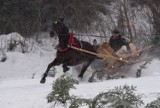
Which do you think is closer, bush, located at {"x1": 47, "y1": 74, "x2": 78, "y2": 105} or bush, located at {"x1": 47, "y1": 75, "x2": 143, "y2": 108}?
bush, located at {"x1": 47, "y1": 75, "x2": 143, "y2": 108}

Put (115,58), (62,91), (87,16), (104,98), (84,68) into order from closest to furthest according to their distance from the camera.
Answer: (104,98)
(62,91)
(115,58)
(84,68)
(87,16)

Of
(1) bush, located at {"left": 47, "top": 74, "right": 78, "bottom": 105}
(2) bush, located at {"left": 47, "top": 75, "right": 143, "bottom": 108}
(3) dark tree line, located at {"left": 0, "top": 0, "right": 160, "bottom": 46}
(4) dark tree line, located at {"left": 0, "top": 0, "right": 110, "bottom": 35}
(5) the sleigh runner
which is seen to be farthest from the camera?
(4) dark tree line, located at {"left": 0, "top": 0, "right": 110, "bottom": 35}

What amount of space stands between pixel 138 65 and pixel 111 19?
8.04 meters

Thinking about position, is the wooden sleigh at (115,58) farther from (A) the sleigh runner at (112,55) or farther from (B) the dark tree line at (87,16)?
(B) the dark tree line at (87,16)

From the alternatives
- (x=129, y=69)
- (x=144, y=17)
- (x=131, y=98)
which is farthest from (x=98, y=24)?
(x=131, y=98)

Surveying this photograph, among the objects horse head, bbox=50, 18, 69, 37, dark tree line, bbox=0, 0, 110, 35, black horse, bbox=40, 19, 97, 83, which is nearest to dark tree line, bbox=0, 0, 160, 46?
dark tree line, bbox=0, 0, 110, 35

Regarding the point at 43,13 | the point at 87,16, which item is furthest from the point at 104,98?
→ the point at 43,13

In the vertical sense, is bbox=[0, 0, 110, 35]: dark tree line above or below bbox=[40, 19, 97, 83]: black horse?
above

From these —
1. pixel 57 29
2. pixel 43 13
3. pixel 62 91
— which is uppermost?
pixel 43 13

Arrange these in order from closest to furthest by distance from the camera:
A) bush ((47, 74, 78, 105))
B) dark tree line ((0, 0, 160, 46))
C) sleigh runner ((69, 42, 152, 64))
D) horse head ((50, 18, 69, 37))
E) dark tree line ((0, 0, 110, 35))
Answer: bush ((47, 74, 78, 105)), horse head ((50, 18, 69, 37)), sleigh runner ((69, 42, 152, 64)), dark tree line ((0, 0, 160, 46)), dark tree line ((0, 0, 110, 35))

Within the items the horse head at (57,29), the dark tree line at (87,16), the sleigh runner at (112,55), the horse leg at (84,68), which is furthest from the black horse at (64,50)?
the dark tree line at (87,16)

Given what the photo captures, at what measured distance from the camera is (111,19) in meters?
20.5

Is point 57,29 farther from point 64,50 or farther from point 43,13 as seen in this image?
point 43,13

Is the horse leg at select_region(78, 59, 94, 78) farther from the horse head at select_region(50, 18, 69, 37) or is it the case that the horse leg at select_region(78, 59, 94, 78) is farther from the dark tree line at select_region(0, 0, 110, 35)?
the dark tree line at select_region(0, 0, 110, 35)
